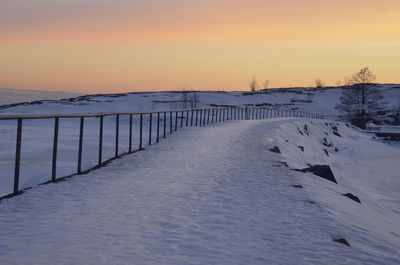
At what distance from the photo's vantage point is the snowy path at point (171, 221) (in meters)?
4.24

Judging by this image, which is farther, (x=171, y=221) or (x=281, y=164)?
(x=281, y=164)

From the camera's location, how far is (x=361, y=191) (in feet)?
43.3

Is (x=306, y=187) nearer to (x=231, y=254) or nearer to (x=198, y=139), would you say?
(x=231, y=254)

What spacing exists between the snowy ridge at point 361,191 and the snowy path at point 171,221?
362 millimetres

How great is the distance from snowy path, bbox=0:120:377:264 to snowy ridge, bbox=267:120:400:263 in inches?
14.2

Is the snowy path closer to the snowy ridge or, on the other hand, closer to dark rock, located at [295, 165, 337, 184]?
the snowy ridge

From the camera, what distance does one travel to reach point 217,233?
495 centimetres

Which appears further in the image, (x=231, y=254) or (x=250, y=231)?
(x=250, y=231)

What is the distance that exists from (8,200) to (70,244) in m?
2.42

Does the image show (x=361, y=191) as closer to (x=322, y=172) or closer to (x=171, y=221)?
(x=322, y=172)

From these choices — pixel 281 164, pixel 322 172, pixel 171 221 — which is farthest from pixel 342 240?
pixel 322 172

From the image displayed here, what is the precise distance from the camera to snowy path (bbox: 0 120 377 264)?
13.9ft

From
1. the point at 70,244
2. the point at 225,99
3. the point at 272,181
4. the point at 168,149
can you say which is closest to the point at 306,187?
the point at 272,181

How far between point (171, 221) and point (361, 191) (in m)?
9.53
